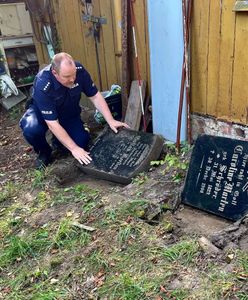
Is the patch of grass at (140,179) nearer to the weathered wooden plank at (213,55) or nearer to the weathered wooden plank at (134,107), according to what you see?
the weathered wooden plank at (213,55)

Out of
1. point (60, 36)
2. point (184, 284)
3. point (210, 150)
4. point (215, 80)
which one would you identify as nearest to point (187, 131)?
point (215, 80)

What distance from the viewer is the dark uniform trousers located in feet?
13.0

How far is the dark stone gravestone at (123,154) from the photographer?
11.4ft

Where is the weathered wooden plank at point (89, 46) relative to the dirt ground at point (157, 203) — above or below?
above

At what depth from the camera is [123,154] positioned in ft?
11.9

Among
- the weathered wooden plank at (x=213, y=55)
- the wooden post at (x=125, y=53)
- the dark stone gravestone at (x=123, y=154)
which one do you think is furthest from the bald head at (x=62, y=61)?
the weathered wooden plank at (x=213, y=55)

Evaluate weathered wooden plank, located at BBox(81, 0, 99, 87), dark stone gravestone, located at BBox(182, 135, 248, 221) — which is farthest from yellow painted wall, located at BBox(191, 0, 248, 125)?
weathered wooden plank, located at BBox(81, 0, 99, 87)

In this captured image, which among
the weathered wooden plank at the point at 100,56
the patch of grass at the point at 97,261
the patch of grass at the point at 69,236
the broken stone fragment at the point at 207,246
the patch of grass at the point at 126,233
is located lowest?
the patch of grass at the point at 69,236

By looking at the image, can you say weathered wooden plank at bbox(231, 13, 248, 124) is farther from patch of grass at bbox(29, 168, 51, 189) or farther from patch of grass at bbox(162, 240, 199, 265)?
patch of grass at bbox(29, 168, 51, 189)

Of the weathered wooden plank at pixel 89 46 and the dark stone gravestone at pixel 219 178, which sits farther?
the weathered wooden plank at pixel 89 46

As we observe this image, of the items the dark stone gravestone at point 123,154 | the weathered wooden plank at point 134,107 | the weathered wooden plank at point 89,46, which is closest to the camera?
the dark stone gravestone at point 123,154

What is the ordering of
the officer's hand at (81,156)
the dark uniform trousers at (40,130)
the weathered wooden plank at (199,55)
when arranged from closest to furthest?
the weathered wooden plank at (199,55) < the officer's hand at (81,156) < the dark uniform trousers at (40,130)

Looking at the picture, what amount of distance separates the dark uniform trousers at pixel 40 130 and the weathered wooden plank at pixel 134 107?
536 millimetres

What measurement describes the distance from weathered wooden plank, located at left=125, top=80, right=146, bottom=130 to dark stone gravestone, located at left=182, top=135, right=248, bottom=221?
4.60 feet
